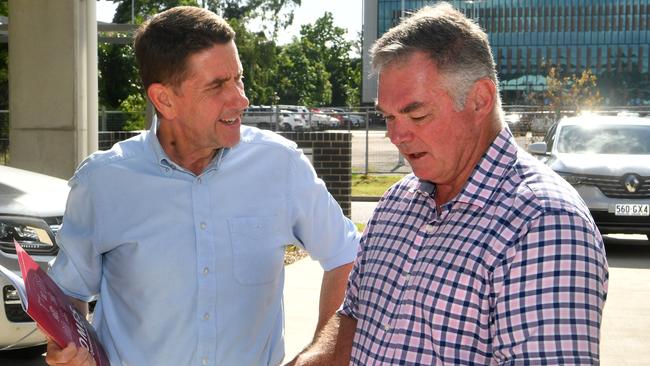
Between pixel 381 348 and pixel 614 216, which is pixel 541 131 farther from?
pixel 381 348

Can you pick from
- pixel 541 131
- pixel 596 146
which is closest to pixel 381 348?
pixel 596 146

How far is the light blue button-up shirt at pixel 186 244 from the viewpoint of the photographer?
271 centimetres

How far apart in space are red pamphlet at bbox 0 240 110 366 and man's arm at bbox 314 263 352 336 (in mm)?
638

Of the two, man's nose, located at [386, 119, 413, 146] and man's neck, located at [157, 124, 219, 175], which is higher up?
man's nose, located at [386, 119, 413, 146]

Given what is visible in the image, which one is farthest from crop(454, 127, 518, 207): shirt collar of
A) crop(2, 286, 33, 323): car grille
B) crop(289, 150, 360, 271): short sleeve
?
crop(2, 286, 33, 323): car grille

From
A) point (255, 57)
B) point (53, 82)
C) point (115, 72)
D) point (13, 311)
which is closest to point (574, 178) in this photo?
point (53, 82)

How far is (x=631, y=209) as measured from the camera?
1138 centimetres

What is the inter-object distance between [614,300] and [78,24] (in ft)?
20.6

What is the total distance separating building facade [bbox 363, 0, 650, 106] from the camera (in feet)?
374

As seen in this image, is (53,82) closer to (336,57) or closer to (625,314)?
(625,314)

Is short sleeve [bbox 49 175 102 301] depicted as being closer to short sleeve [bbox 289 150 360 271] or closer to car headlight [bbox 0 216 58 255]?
short sleeve [bbox 289 150 360 271]

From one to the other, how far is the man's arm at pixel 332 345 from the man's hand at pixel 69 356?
55 cm

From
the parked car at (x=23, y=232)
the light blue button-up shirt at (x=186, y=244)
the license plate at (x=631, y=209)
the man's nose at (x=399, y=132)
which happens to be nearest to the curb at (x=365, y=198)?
the license plate at (x=631, y=209)

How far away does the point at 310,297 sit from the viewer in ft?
28.8
